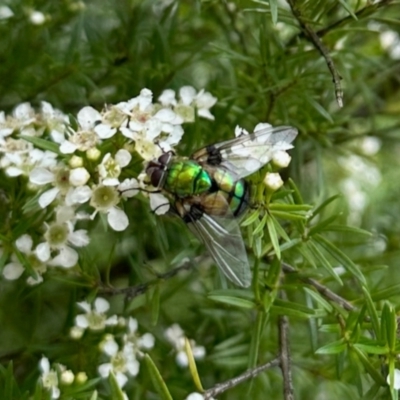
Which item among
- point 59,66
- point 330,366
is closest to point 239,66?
point 59,66

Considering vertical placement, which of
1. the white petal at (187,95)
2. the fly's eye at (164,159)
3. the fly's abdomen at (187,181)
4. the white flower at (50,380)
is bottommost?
the white flower at (50,380)

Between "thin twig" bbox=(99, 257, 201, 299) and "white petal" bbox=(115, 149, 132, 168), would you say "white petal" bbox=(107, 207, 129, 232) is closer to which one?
"white petal" bbox=(115, 149, 132, 168)

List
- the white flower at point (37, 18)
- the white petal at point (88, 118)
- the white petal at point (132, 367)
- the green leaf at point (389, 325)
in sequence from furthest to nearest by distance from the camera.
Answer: the white flower at point (37, 18) → the white petal at point (132, 367) → the white petal at point (88, 118) → the green leaf at point (389, 325)

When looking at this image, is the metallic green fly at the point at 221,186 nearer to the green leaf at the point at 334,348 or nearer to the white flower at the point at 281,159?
the white flower at the point at 281,159

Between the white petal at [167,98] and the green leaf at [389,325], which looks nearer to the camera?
the green leaf at [389,325]

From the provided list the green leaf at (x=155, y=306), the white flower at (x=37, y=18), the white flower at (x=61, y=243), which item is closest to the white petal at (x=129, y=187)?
the white flower at (x=61, y=243)

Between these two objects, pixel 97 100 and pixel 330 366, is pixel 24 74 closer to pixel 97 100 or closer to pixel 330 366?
pixel 97 100
